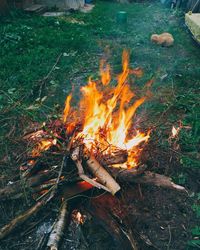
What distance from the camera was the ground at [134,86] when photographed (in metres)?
3.71

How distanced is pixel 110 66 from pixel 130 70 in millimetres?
650

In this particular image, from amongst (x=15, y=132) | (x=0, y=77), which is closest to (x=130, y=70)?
(x=0, y=77)

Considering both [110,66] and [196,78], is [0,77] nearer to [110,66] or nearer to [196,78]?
[110,66]

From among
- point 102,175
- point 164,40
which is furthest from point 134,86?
point 102,175

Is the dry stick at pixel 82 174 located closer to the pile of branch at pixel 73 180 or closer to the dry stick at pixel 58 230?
the pile of branch at pixel 73 180

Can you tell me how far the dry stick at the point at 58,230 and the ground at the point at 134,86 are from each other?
0.17 metres

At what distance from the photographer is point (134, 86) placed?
720 centimetres

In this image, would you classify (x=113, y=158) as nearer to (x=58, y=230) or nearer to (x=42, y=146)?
(x=42, y=146)

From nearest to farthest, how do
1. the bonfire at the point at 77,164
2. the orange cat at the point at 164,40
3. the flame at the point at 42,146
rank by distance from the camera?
the bonfire at the point at 77,164 → the flame at the point at 42,146 → the orange cat at the point at 164,40

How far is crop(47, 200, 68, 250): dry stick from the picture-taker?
3164mm

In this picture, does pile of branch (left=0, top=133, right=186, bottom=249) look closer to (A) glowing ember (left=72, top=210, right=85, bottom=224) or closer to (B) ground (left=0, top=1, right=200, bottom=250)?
(A) glowing ember (left=72, top=210, right=85, bottom=224)

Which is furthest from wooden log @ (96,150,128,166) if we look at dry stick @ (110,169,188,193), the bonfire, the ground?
the ground

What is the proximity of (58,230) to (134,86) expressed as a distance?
182 inches

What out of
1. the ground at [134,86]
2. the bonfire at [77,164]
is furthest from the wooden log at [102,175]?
the ground at [134,86]
